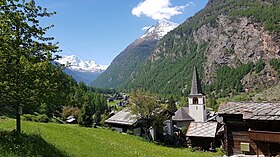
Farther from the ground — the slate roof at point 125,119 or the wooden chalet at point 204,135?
the slate roof at point 125,119

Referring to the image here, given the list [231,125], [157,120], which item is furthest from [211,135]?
[231,125]

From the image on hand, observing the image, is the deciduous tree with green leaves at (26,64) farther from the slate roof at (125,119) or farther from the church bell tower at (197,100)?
the church bell tower at (197,100)

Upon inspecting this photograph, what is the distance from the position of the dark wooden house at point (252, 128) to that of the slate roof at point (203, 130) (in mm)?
16466

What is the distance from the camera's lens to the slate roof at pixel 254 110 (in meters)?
27.6

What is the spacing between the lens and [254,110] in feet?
96.9

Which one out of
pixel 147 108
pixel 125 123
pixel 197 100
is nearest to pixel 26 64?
pixel 147 108

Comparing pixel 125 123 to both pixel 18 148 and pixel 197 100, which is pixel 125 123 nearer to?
pixel 197 100

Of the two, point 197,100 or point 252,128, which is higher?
point 197,100

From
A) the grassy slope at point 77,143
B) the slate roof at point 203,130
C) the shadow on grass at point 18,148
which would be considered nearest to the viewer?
the shadow on grass at point 18,148

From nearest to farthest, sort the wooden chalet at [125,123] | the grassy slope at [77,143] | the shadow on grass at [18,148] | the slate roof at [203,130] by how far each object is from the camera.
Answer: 1. the shadow on grass at [18,148]
2. the grassy slope at [77,143]
3. the slate roof at [203,130]
4. the wooden chalet at [125,123]

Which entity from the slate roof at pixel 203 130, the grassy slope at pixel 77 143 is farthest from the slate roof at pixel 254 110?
the slate roof at pixel 203 130

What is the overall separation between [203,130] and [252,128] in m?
22.1

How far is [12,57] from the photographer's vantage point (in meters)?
14.2

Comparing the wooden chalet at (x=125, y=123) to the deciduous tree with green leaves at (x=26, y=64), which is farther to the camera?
the wooden chalet at (x=125, y=123)
